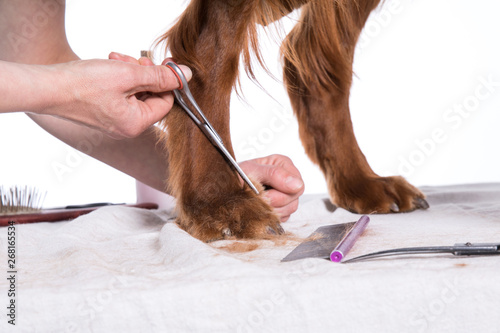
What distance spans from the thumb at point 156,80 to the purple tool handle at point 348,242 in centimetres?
40

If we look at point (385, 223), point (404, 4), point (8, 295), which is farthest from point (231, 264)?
point (404, 4)

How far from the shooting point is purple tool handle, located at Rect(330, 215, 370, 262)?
2.04ft

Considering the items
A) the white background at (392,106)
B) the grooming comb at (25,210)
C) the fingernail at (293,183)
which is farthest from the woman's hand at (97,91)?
the white background at (392,106)

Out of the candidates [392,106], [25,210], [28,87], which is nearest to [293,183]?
[28,87]

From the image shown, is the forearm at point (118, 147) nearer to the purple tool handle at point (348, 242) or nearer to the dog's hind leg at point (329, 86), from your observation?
the dog's hind leg at point (329, 86)

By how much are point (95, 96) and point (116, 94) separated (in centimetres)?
4

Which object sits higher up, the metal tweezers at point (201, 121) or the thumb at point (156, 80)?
the thumb at point (156, 80)

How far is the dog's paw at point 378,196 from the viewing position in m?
1.16

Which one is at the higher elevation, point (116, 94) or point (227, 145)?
point (116, 94)

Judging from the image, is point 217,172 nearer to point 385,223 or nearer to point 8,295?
point 385,223

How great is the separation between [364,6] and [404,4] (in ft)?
3.24

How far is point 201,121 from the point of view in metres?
0.91

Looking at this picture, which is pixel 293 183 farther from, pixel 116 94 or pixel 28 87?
pixel 28 87

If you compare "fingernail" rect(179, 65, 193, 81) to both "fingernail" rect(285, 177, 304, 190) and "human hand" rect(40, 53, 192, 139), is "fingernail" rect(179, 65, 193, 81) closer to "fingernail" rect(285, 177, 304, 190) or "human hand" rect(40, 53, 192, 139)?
"human hand" rect(40, 53, 192, 139)
